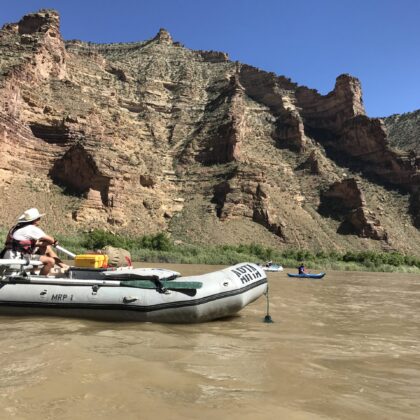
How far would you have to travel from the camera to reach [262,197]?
60.7 meters

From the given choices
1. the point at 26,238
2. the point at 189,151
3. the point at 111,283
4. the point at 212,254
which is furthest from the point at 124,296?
the point at 189,151

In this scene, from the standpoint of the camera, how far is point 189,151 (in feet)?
228

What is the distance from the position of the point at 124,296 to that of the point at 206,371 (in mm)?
3433

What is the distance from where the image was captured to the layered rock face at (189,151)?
5234 cm

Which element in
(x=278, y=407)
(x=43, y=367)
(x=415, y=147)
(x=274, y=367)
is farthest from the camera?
(x=415, y=147)

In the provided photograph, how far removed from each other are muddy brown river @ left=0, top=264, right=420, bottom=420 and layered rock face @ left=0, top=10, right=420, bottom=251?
41.4 meters

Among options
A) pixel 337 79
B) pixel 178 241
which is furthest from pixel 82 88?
pixel 337 79

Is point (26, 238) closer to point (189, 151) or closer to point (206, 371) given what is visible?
point (206, 371)

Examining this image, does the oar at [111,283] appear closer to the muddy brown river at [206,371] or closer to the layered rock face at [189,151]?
the muddy brown river at [206,371]

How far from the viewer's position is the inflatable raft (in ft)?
25.8

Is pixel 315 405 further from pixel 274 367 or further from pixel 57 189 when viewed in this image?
pixel 57 189

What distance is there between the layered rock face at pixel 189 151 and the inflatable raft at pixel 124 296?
3888cm

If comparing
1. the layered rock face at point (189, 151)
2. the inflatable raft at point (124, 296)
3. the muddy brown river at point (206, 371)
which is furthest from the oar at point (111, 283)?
the layered rock face at point (189, 151)

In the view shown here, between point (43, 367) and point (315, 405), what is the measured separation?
9.30 ft
